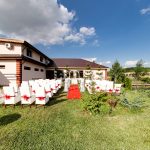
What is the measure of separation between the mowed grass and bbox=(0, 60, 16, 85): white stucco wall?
376 inches

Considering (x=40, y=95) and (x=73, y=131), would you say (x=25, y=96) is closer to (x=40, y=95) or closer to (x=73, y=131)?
(x=40, y=95)

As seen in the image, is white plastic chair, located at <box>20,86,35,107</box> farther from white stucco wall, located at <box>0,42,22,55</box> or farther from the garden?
white stucco wall, located at <box>0,42,22,55</box>

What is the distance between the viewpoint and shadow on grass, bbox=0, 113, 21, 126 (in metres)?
5.89

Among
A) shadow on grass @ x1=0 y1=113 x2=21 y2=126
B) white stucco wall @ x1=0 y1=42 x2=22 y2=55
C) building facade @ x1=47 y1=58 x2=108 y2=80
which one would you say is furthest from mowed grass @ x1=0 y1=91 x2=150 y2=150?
building facade @ x1=47 y1=58 x2=108 y2=80

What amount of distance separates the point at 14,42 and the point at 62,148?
1460cm

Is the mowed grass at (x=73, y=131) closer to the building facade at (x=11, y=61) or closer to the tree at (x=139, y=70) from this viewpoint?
the building facade at (x=11, y=61)

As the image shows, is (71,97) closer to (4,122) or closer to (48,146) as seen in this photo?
(4,122)

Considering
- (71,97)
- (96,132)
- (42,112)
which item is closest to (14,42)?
(71,97)

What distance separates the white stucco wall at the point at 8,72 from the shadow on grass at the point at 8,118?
1007cm

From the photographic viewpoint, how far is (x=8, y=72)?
53.1 ft

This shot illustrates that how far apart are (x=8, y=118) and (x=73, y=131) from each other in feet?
9.67

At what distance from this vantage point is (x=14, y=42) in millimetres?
16266

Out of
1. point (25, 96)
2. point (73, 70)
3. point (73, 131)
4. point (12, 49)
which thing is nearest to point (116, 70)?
point (73, 70)

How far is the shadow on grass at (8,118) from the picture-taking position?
589 cm
